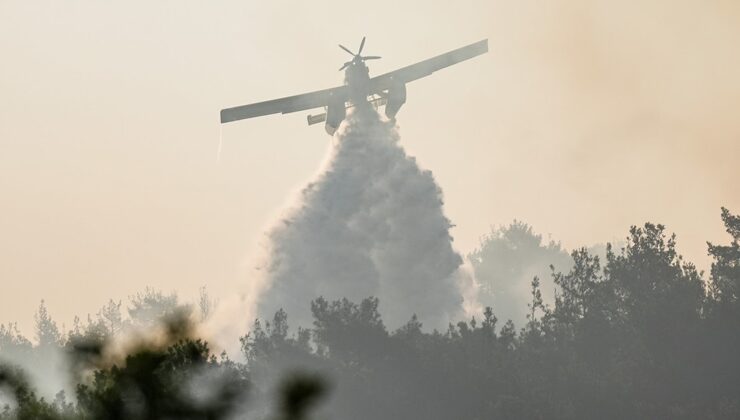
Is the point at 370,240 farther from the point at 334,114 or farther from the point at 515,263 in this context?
the point at 515,263

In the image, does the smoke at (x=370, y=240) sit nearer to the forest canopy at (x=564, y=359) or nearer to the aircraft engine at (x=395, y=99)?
the aircraft engine at (x=395, y=99)

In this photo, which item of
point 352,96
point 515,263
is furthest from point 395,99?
point 515,263

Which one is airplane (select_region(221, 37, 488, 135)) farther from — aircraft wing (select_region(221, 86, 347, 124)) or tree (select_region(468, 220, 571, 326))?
tree (select_region(468, 220, 571, 326))

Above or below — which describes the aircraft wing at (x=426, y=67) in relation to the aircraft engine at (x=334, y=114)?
above

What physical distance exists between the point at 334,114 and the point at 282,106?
18.3 ft

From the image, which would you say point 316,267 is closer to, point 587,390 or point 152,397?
point 587,390

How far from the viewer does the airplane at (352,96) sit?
99062 millimetres

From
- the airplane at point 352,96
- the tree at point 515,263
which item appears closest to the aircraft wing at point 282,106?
the airplane at point 352,96

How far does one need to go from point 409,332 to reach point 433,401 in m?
8.41

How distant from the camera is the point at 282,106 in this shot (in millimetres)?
103062

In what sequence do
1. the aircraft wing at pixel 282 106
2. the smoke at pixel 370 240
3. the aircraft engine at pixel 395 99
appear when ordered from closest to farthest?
1. the aircraft engine at pixel 395 99
2. the aircraft wing at pixel 282 106
3. the smoke at pixel 370 240

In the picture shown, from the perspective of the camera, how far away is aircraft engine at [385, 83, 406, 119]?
99.2 m

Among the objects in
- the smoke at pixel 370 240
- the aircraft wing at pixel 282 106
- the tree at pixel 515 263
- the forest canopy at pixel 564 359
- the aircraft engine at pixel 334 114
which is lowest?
the forest canopy at pixel 564 359

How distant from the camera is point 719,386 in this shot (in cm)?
7638
